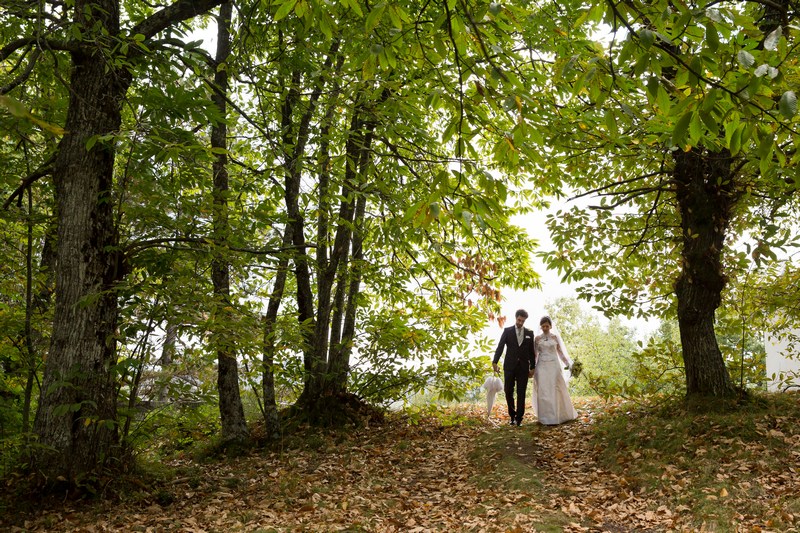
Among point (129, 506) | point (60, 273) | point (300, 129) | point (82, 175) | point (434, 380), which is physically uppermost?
point (300, 129)

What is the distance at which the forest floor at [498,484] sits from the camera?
579cm

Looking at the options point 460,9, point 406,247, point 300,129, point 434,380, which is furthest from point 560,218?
point 460,9

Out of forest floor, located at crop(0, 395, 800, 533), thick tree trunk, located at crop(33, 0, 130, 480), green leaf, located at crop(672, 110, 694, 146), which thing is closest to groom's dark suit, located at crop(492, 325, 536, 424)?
forest floor, located at crop(0, 395, 800, 533)

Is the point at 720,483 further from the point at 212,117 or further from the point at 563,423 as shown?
the point at 212,117

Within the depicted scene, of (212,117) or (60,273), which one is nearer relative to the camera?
(212,117)

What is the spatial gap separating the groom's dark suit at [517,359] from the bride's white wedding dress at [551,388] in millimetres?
210

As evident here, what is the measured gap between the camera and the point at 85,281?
654cm

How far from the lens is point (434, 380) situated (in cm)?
1059

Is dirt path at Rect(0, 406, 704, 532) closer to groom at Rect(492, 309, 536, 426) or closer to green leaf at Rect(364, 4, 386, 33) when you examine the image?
groom at Rect(492, 309, 536, 426)

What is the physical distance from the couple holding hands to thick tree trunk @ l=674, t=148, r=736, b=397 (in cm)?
232

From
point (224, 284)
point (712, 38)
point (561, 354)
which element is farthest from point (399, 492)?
point (712, 38)

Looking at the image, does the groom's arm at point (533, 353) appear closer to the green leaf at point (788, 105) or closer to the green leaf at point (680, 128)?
the green leaf at point (680, 128)

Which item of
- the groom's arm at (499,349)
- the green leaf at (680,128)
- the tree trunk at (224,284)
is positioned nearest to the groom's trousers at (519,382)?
the groom's arm at (499,349)

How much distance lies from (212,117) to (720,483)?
22.0 feet
